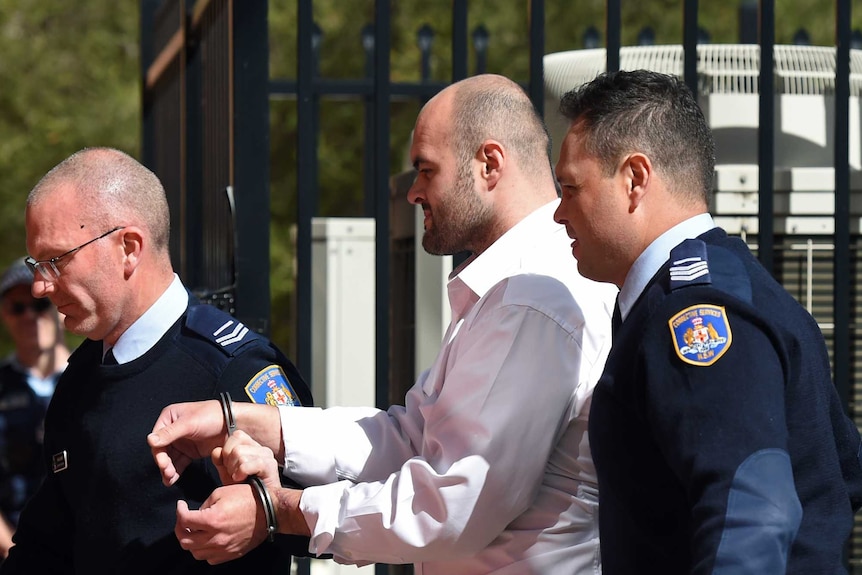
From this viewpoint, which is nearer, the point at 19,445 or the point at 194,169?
the point at 194,169

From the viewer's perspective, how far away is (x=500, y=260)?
2.64 meters

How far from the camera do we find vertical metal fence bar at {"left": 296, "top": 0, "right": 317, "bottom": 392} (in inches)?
Answer: 130

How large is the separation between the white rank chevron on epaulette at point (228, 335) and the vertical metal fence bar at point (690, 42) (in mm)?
1371

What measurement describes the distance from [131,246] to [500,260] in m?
0.84

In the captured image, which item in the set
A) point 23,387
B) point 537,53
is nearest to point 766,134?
point 537,53

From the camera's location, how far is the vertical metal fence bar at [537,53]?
132 inches

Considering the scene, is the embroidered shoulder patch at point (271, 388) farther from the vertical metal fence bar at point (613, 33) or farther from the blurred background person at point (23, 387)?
the blurred background person at point (23, 387)

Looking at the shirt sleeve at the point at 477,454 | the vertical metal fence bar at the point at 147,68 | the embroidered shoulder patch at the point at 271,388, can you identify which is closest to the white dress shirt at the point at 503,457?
the shirt sleeve at the point at 477,454

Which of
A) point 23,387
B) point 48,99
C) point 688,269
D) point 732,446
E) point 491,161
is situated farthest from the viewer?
point 48,99

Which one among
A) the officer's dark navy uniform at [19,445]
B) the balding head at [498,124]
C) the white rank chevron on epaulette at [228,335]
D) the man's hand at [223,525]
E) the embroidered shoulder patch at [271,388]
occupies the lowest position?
the officer's dark navy uniform at [19,445]

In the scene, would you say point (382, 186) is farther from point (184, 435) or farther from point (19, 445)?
point (19, 445)

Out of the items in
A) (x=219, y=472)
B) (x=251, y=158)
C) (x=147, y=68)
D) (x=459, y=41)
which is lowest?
(x=219, y=472)

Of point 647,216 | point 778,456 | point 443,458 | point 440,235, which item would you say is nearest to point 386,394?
point 440,235

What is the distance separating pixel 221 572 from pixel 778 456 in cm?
131
